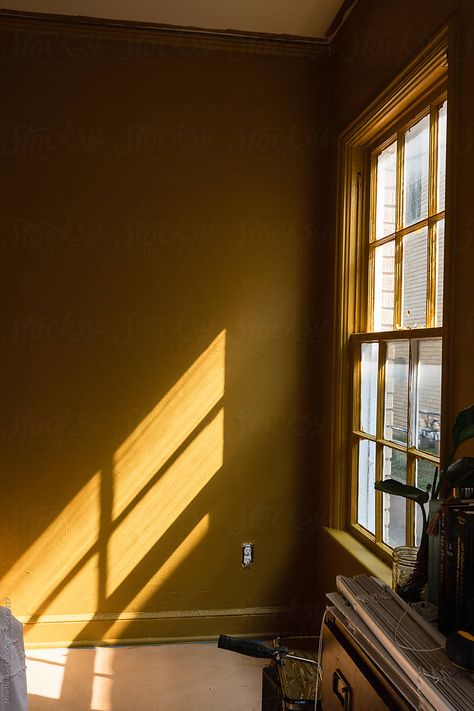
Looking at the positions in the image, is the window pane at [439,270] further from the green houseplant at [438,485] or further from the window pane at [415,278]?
the green houseplant at [438,485]

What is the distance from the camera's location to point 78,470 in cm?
311

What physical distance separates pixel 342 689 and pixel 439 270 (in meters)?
1.40

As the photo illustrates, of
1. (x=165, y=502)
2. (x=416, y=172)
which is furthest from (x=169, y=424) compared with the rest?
(x=416, y=172)

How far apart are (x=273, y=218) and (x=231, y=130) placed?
0.51 meters

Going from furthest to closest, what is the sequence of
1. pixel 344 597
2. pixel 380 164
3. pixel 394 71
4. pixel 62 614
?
pixel 62 614, pixel 380 164, pixel 394 71, pixel 344 597

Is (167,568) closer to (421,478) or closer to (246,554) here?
(246,554)

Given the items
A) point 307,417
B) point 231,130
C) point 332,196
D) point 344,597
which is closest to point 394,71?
point 332,196

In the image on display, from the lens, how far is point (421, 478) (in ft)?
7.32

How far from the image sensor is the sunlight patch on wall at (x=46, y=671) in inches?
106

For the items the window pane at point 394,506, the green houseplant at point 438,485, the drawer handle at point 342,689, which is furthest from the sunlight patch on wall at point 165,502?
the drawer handle at point 342,689

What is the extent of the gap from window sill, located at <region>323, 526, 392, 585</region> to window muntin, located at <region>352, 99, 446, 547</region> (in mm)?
81

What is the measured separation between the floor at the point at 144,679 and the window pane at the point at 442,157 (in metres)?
2.19

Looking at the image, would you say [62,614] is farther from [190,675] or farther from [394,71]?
[394,71]

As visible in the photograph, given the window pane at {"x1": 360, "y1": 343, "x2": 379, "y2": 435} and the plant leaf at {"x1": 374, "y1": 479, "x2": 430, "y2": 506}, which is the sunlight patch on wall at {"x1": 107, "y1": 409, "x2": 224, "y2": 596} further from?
the plant leaf at {"x1": 374, "y1": 479, "x2": 430, "y2": 506}
